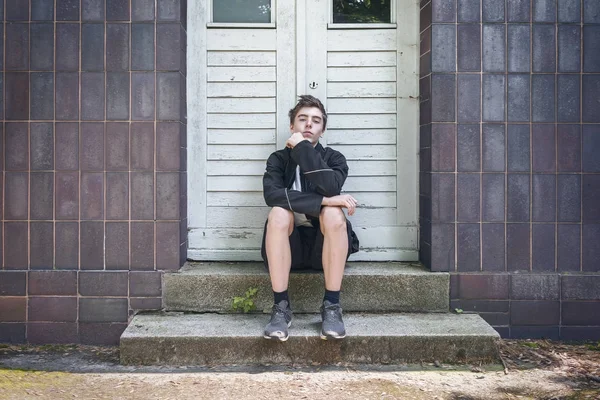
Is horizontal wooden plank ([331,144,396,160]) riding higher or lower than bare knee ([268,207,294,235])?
higher

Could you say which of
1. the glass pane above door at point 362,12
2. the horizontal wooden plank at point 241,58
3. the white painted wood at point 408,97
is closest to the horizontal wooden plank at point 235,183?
the horizontal wooden plank at point 241,58

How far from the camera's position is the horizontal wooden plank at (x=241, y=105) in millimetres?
4102

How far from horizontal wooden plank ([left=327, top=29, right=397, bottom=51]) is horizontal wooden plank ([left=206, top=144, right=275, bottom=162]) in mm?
848

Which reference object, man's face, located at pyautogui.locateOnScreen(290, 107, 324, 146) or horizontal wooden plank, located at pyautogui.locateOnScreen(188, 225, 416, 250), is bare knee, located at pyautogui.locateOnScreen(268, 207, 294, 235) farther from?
horizontal wooden plank, located at pyautogui.locateOnScreen(188, 225, 416, 250)

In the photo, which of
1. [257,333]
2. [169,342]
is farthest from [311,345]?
[169,342]

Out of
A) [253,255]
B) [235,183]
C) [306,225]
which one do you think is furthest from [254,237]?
[306,225]

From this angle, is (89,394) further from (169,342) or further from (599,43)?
(599,43)

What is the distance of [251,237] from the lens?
13.5 ft

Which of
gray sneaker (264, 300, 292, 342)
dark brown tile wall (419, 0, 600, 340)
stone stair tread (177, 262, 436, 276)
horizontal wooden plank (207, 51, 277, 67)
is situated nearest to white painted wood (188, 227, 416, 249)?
stone stair tread (177, 262, 436, 276)

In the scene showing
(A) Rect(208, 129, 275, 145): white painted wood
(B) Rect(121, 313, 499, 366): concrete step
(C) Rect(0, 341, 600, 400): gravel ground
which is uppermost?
(A) Rect(208, 129, 275, 145): white painted wood

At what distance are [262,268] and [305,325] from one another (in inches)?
24.3

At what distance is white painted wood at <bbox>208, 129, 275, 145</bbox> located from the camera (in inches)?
161

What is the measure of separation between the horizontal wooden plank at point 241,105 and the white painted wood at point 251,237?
0.84 meters

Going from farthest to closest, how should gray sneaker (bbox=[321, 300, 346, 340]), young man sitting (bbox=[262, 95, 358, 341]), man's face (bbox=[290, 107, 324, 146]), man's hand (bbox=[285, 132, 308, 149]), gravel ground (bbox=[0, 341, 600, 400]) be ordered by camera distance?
1. man's face (bbox=[290, 107, 324, 146])
2. man's hand (bbox=[285, 132, 308, 149])
3. young man sitting (bbox=[262, 95, 358, 341])
4. gray sneaker (bbox=[321, 300, 346, 340])
5. gravel ground (bbox=[0, 341, 600, 400])
